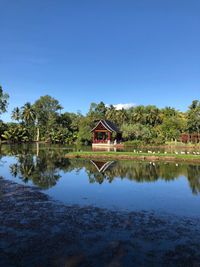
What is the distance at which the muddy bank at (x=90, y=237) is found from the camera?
7.93 metres

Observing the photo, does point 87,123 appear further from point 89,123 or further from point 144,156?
point 144,156

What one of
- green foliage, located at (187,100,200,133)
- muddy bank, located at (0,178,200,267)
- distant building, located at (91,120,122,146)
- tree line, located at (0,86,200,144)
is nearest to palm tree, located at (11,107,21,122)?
tree line, located at (0,86,200,144)

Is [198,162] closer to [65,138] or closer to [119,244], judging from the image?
[119,244]

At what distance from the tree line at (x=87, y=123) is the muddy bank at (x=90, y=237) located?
49.8 m

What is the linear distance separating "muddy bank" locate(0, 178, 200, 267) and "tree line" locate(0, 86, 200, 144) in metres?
49.8

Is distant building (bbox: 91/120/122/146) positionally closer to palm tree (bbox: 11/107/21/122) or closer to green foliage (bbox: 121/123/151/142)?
green foliage (bbox: 121/123/151/142)

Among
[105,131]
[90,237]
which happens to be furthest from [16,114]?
[90,237]

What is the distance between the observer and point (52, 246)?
8.74 m

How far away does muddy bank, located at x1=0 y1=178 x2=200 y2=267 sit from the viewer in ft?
26.0

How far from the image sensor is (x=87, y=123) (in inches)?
2889

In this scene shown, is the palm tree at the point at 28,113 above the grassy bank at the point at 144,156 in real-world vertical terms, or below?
above

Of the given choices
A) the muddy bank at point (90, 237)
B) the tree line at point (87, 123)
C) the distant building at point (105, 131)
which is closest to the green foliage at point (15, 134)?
the tree line at point (87, 123)

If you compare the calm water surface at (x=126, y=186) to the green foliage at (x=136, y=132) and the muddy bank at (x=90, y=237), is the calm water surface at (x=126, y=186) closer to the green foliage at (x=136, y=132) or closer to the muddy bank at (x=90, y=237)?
the muddy bank at (x=90, y=237)

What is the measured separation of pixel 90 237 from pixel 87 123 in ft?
210
